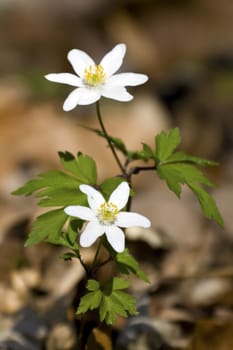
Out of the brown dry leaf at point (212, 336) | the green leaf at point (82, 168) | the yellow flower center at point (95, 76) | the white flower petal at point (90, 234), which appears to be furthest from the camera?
the brown dry leaf at point (212, 336)

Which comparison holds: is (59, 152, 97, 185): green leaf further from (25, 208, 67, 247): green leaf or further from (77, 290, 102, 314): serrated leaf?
(77, 290, 102, 314): serrated leaf

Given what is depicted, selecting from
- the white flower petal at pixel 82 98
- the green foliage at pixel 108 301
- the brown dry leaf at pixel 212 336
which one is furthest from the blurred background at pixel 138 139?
the white flower petal at pixel 82 98

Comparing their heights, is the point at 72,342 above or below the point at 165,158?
below

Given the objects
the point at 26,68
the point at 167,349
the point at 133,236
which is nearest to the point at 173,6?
the point at 26,68

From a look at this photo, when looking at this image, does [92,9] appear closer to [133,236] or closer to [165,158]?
[133,236]

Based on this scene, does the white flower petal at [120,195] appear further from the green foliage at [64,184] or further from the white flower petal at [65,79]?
the white flower petal at [65,79]
